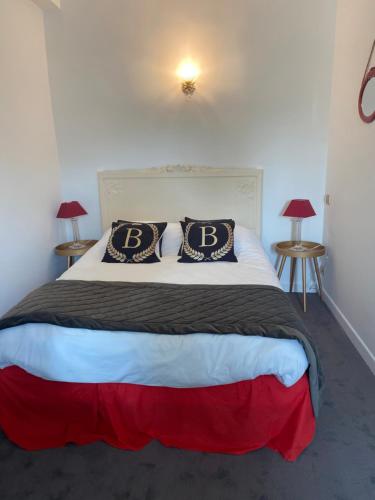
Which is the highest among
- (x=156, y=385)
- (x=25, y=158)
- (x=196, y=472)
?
(x=25, y=158)

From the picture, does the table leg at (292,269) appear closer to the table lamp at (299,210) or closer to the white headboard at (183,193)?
the table lamp at (299,210)

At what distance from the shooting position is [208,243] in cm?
267

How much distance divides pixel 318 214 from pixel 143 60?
2.22m

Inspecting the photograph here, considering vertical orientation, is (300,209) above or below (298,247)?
above

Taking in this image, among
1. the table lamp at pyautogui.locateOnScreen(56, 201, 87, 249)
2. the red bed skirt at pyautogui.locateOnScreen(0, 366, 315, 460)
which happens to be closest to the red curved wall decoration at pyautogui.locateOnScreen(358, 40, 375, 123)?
the red bed skirt at pyautogui.locateOnScreen(0, 366, 315, 460)

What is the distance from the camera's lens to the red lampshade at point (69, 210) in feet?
10.3

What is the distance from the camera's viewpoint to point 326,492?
1350 millimetres

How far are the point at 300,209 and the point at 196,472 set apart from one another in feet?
7.32

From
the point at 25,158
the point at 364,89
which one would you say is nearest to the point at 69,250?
the point at 25,158

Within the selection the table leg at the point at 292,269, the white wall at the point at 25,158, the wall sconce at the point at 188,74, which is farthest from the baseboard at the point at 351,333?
the white wall at the point at 25,158

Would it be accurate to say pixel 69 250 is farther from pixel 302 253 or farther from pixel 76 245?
pixel 302 253

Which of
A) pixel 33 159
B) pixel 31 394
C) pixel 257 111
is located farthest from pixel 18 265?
pixel 257 111

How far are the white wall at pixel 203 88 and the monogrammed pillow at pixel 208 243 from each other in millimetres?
747

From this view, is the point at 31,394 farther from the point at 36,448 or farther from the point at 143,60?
the point at 143,60
